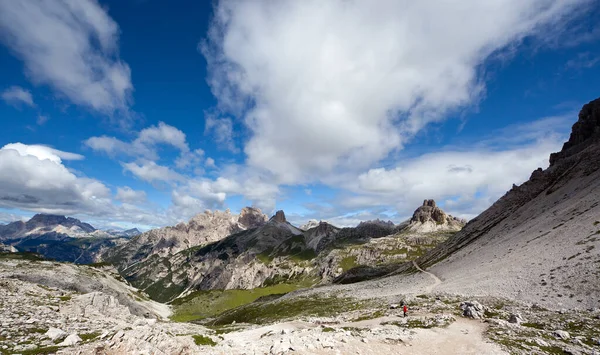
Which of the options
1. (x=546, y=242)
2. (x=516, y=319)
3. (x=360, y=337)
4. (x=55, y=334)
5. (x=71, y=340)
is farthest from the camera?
(x=546, y=242)

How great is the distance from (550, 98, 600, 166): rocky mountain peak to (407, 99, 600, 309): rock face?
0.64 metres

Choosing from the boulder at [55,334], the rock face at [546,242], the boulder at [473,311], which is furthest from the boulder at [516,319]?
the boulder at [55,334]

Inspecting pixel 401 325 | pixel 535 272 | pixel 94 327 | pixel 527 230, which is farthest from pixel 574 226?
pixel 94 327

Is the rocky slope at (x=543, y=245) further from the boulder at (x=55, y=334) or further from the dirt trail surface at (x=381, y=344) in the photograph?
the boulder at (x=55, y=334)

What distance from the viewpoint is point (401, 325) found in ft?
111

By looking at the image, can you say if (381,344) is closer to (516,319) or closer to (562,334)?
(562,334)

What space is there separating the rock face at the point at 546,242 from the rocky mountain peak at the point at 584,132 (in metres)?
0.64

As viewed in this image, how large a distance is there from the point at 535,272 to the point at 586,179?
75354mm

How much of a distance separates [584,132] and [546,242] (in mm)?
135618

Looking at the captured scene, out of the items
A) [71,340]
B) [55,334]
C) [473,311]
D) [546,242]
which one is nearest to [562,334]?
[473,311]

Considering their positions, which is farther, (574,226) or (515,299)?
(574,226)

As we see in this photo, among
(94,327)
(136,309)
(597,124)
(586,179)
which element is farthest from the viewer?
(597,124)

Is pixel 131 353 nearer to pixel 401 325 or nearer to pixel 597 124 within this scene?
pixel 401 325

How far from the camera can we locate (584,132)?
502ft
